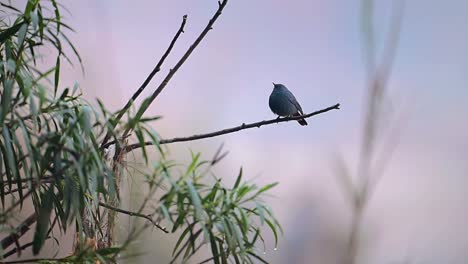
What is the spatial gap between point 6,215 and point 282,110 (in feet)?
8.25

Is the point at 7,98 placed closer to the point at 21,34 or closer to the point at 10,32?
the point at 21,34

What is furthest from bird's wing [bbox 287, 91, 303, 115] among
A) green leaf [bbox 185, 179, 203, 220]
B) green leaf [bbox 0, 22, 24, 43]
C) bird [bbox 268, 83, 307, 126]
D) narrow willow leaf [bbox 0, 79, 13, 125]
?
narrow willow leaf [bbox 0, 79, 13, 125]

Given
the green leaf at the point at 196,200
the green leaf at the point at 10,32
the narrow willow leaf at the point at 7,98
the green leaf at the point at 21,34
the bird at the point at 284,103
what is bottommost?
the green leaf at the point at 196,200

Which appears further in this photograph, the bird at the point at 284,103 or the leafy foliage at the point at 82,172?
the bird at the point at 284,103

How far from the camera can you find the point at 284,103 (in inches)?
162

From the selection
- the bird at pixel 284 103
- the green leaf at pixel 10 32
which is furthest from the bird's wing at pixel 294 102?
the green leaf at pixel 10 32

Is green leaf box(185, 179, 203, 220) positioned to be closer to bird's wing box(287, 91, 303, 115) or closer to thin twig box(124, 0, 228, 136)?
thin twig box(124, 0, 228, 136)

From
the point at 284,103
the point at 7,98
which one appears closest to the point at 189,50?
the point at 7,98

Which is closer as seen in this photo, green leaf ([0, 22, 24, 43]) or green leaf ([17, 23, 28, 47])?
green leaf ([17, 23, 28, 47])

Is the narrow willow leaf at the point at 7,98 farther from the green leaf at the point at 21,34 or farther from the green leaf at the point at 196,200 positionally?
the green leaf at the point at 196,200

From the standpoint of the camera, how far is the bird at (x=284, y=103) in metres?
4.10

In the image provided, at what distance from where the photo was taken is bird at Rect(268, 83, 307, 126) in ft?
13.5

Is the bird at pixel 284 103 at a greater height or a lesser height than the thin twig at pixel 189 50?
greater

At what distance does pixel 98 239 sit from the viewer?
8.66 ft
